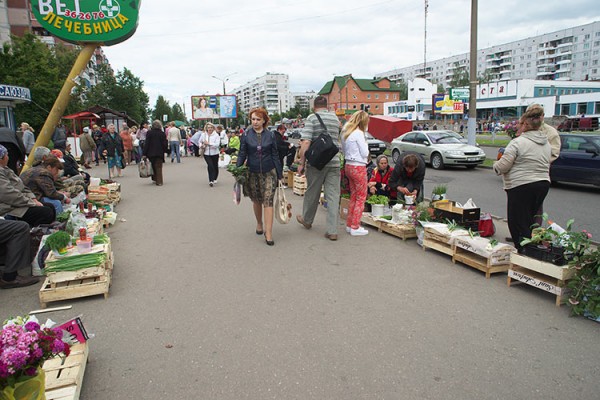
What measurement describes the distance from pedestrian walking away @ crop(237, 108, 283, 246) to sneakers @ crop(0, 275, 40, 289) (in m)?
3.07

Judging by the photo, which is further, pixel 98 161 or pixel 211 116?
pixel 211 116

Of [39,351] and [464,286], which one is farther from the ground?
[39,351]

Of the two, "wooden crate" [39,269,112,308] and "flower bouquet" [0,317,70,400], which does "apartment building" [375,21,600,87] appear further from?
"flower bouquet" [0,317,70,400]

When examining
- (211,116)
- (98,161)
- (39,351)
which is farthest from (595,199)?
(211,116)

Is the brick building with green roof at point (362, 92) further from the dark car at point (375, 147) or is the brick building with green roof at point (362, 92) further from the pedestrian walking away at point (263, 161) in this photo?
the pedestrian walking away at point (263, 161)

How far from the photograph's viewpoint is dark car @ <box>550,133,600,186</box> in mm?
11195

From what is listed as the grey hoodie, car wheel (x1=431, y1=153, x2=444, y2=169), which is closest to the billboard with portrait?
car wheel (x1=431, y1=153, x2=444, y2=169)

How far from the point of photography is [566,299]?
4152 millimetres

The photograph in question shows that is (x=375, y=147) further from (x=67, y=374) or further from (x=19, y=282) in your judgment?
(x=67, y=374)

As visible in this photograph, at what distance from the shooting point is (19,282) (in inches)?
192

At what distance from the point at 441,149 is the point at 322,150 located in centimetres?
1244

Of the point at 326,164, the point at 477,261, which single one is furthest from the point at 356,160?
the point at 477,261

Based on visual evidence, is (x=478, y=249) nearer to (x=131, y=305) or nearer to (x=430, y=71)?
(x=131, y=305)

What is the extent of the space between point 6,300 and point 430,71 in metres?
175
